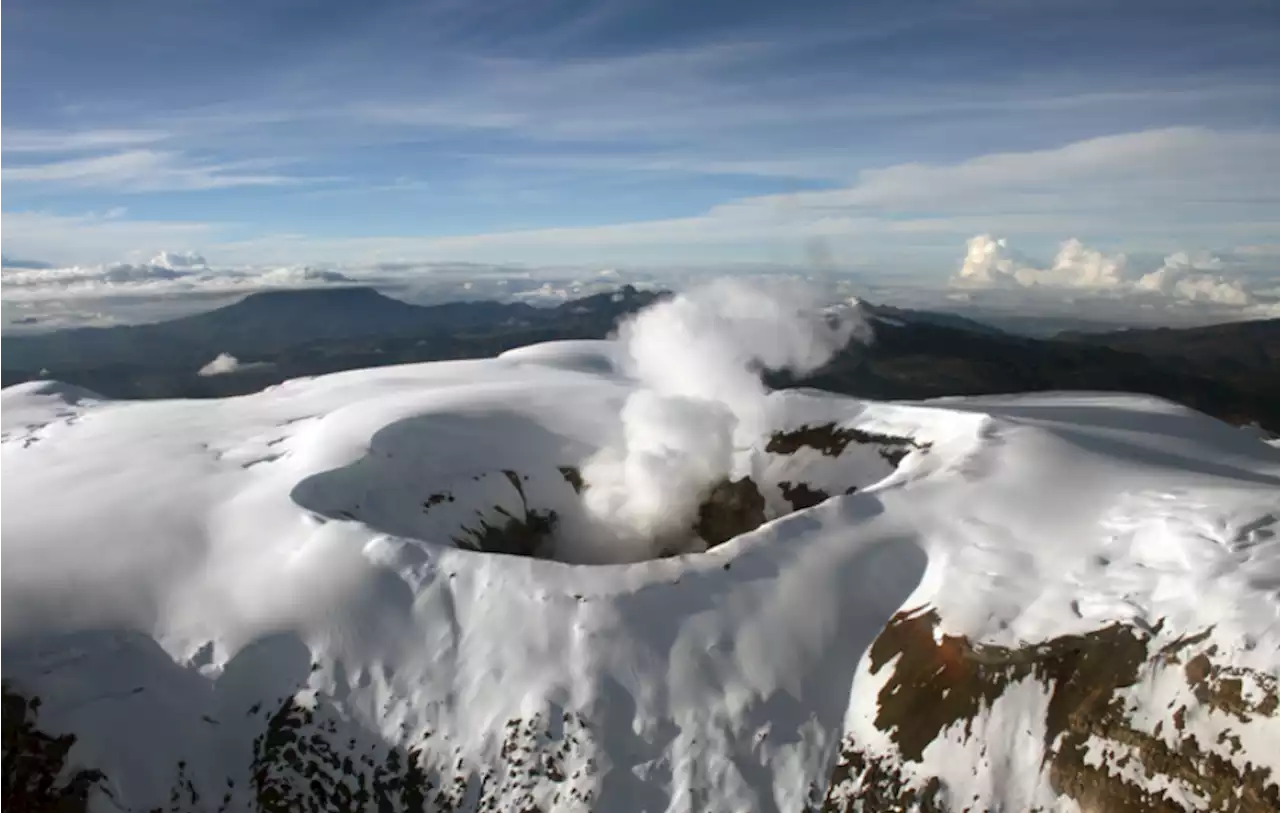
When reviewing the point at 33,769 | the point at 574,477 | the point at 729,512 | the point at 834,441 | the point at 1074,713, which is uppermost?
the point at 834,441

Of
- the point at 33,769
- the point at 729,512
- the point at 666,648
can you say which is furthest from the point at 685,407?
the point at 33,769

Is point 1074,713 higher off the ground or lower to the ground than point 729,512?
higher

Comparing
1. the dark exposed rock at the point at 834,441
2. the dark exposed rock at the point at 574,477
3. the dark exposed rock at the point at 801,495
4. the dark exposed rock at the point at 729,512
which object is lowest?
the dark exposed rock at the point at 729,512

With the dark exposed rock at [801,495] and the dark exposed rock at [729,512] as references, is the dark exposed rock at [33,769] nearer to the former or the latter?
the dark exposed rock at [729,512]

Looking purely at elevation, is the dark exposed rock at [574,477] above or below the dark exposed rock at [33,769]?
above

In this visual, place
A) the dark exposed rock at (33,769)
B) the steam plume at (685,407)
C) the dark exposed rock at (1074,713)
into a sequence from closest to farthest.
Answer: the dark exposed rock at (1074,713), the dark exposed rock at (33,769), the steam plume at (685,407)

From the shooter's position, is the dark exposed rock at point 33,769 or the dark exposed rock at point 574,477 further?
the dark exposed rock at point 574,477

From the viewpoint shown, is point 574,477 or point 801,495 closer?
point 801,495

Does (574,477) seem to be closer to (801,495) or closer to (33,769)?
(801,495)

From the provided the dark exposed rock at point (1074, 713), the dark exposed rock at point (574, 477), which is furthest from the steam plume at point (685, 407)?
the dark exposed rock at point (1074, 713)

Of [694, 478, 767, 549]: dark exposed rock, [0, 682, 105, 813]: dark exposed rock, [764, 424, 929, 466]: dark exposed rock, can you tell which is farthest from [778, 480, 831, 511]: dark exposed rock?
[0, 682, 105, 813]: dark exposed rock
